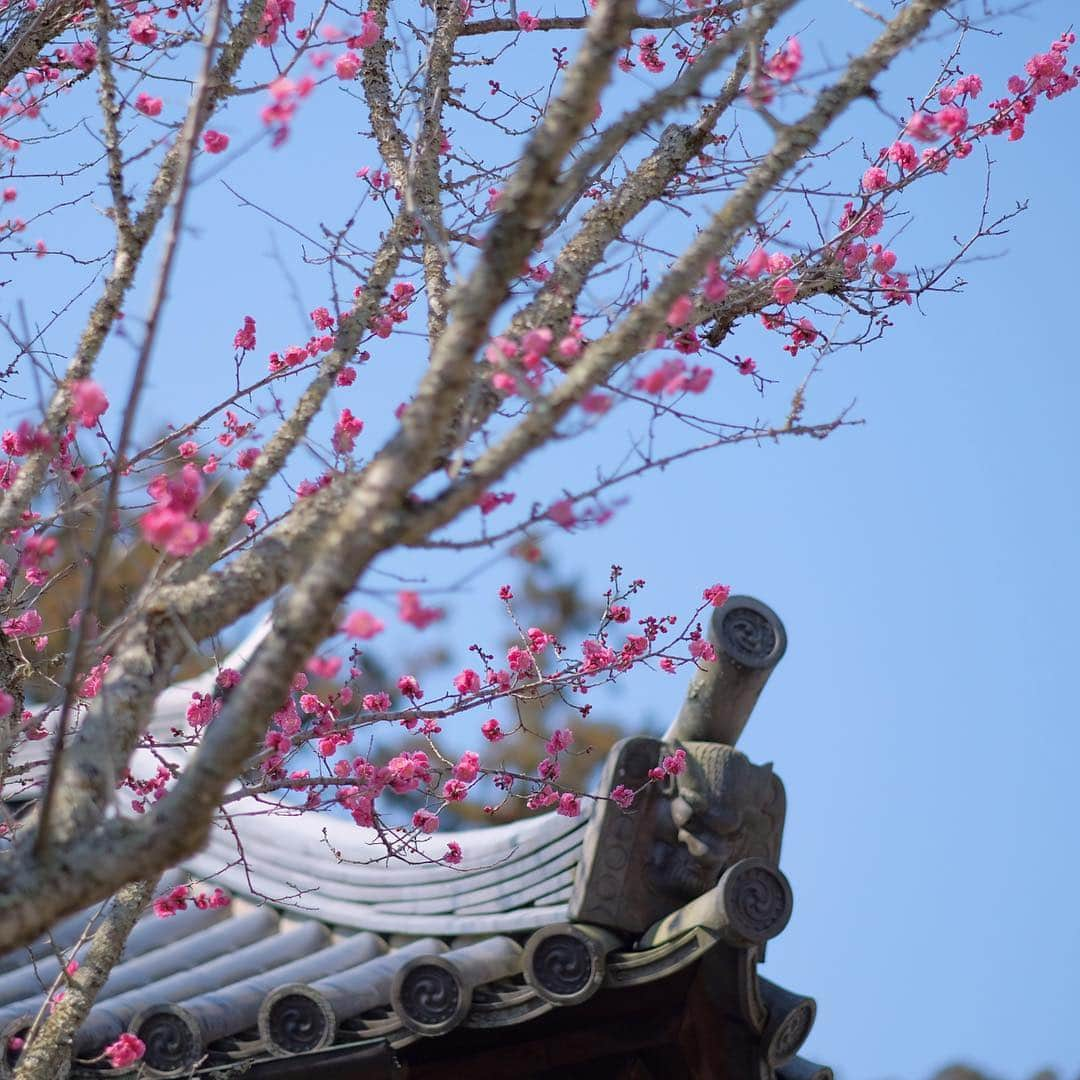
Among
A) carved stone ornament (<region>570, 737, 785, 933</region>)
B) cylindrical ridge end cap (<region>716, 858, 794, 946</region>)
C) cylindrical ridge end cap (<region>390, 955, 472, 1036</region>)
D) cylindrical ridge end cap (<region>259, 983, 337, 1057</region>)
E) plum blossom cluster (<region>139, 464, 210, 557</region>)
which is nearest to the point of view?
plum blossom cluster (<region>139, 464, 210, 557</region>)

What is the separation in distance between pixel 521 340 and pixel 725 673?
2.37 m

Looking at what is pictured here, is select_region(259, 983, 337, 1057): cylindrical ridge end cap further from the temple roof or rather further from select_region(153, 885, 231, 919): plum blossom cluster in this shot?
select_region(153, 885, 231, 919): plum blossom cluster

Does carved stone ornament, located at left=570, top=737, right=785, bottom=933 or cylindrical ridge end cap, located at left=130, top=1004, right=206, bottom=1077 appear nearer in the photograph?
cylindrical ridge end cap, located at left=130, top=1004, right=206, bottom=1077

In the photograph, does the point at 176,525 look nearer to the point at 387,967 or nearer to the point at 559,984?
the point at 559,984

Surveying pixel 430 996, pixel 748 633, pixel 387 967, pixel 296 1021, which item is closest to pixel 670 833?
pixel 748 633

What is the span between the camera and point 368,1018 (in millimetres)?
5273

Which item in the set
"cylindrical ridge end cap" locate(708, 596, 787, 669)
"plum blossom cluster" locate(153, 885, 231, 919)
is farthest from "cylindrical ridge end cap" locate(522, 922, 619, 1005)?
"plum blossom cluster" locate(153, 885, 231, 919)

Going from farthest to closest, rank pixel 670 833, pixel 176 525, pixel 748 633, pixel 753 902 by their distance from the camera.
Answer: pixel 748 633, pixel 670 833, pixel 753 902, pixel 176 525

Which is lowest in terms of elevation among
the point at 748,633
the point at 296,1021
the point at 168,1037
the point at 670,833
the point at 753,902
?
the point at 168,1037

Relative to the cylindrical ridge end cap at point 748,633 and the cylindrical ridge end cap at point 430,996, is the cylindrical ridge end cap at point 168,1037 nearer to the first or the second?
the cylindrical ridge end cap at point 430,996

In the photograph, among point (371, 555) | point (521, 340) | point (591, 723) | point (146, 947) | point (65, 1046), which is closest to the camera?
point (371, 555)

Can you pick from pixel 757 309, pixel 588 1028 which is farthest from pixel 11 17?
pixel 588 1028

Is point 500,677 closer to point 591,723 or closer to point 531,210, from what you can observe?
point 531,210

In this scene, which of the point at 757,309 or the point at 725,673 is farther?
the point at 725,673
